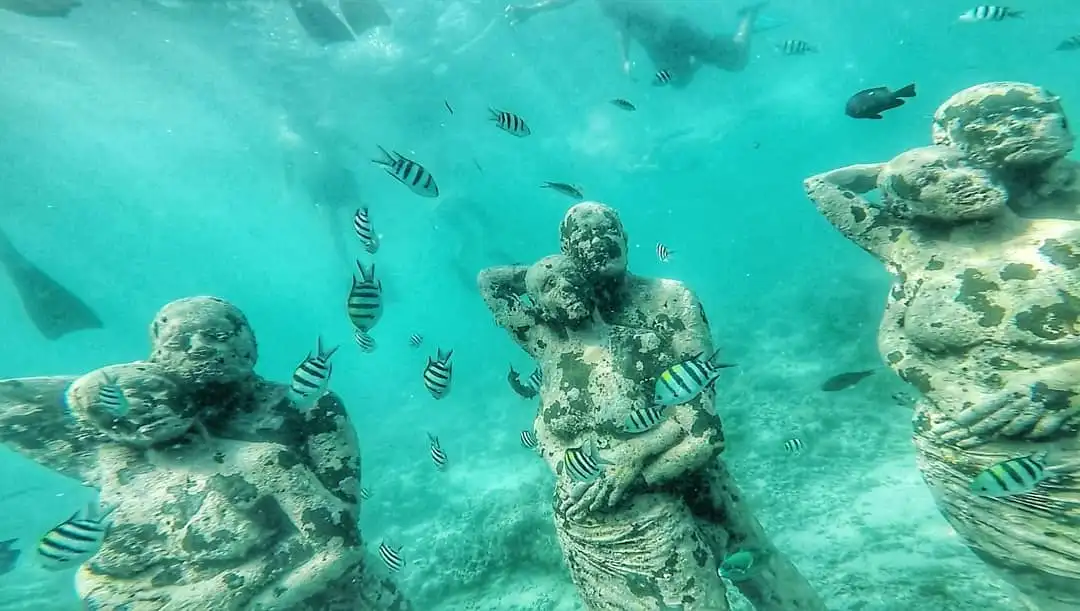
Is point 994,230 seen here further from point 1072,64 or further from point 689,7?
point 1072,64

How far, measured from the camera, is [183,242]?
61.8 metres

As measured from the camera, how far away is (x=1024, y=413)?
2.74m

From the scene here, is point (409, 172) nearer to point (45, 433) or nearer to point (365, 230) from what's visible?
point (365, 230)

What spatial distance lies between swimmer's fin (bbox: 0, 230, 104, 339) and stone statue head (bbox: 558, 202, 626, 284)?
1582cm

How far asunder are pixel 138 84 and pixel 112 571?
24.1m

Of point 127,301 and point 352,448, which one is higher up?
point 127,301

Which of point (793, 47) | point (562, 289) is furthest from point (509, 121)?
point (793, 47)

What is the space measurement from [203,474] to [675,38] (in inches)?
828

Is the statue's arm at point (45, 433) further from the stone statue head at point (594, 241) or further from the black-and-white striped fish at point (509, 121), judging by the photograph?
the black-and-white striped fish at point (509, 121)

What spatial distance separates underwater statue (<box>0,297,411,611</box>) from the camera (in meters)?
2.81

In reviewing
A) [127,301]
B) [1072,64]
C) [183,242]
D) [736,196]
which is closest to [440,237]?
[183,242]

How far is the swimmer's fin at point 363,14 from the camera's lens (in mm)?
19078

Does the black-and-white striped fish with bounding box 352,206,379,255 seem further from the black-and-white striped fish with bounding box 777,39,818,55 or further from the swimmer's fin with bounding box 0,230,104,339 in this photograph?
the swimmer's fin with bounding box 0,230,104,339

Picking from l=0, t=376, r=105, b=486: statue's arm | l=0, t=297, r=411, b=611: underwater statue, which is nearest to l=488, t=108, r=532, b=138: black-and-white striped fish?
l=0, t=297, r=411, b=611: underwater statue
